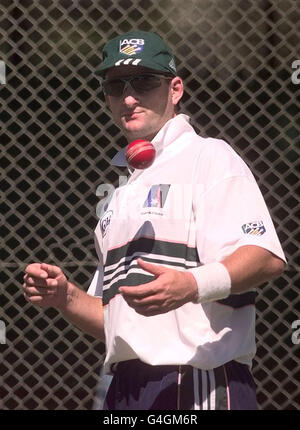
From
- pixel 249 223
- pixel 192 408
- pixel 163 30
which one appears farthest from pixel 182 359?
pixel 163 30

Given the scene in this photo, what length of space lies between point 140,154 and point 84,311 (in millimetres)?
492

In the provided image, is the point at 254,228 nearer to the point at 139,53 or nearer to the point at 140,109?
the point at 140,109

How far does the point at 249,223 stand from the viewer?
8.27 feet

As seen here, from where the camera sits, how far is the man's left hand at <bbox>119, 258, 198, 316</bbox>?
2.21 m

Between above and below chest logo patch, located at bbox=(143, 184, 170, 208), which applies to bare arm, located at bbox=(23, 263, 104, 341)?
below

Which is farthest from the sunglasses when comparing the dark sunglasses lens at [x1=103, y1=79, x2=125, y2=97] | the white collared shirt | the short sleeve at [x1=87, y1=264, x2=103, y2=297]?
Result: the short sleeve at [x1=87, y1=264, x2=103, y2=297]

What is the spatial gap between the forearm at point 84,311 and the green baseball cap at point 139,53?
0.61 m

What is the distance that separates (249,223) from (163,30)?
128 inches

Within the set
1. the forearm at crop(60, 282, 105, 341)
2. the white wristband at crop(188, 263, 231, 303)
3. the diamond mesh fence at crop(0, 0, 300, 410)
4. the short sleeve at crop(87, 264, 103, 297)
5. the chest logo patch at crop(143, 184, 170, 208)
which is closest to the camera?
the white wristband at crop(188, 263, 231, 303)

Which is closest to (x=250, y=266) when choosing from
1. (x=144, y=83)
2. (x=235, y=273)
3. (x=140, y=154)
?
(x=235, y=273)

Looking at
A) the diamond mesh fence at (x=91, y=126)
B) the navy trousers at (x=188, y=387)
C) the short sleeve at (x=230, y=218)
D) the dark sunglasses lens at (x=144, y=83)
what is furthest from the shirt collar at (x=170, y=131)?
the diamond mesh fence at (x=91, y=126)

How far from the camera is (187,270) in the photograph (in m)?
2.39

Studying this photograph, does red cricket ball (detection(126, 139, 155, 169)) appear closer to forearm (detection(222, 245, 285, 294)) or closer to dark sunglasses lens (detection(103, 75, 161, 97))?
dark sunglasses lens (detection(103, 75, 161, 97))

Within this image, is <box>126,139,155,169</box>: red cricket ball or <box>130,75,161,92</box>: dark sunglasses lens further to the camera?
<box>130,75,161,92</box>: dark sunglasses lens
